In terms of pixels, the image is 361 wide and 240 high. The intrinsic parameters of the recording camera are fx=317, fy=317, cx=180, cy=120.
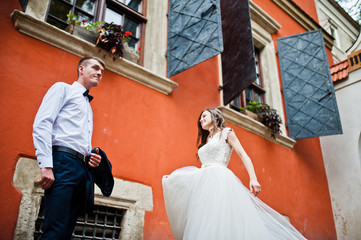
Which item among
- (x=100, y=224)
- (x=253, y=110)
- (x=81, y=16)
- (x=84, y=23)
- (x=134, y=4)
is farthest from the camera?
(x=253, y=110)

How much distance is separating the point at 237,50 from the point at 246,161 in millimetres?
3251

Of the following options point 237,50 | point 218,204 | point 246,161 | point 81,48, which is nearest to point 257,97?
point 237,50

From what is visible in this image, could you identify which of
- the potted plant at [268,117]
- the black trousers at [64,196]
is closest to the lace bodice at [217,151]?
the black trousers at [64,196]

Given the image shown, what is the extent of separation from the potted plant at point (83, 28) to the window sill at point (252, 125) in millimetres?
2445

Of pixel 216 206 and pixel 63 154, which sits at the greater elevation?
pixel 63 154

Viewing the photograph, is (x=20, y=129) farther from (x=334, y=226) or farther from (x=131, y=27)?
(x=334, y=226)

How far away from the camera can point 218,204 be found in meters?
2.59

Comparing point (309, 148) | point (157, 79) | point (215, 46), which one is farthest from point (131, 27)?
point (309, 148)

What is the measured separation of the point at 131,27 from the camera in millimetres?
5426

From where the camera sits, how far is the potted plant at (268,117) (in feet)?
21.1

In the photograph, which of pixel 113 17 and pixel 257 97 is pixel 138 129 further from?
pixel 257 97

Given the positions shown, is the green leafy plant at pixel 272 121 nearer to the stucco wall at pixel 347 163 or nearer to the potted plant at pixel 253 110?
the potted plant at pixel 253 110

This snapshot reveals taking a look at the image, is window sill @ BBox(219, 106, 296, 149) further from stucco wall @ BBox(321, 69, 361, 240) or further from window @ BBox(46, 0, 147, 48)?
window @ BBox(46, 0, 147, 48)

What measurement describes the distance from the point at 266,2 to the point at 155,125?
562 centimetres
